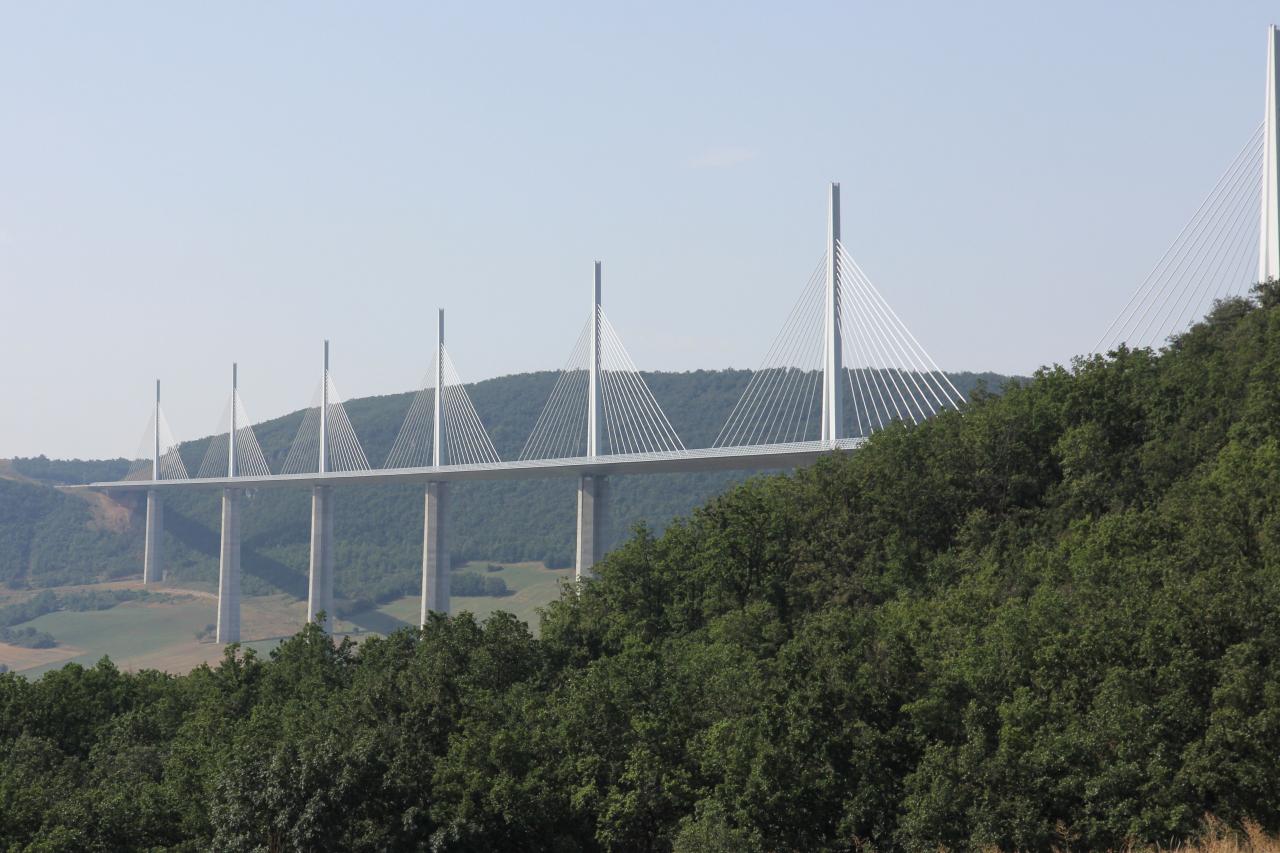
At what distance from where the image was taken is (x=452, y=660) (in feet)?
86.7

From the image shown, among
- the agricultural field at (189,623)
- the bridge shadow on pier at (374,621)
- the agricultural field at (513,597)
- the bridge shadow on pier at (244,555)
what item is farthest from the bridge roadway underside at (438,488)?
the agricultural field at (513,597)

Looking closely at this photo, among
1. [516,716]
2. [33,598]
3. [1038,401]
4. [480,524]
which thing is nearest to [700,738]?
[516,716]

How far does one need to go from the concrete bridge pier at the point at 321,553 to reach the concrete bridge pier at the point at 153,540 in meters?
30.1

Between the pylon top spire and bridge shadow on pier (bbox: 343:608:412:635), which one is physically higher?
the pylon top spire

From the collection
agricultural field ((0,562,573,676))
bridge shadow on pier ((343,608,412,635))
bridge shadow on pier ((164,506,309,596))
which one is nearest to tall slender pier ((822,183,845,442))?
agricultural field ((0,562,573,676))

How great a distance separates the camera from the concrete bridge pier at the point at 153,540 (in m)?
112

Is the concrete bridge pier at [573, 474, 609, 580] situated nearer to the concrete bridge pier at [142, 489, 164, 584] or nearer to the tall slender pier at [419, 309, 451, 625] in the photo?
the tall slender pier at [419, 309, 451, 625]

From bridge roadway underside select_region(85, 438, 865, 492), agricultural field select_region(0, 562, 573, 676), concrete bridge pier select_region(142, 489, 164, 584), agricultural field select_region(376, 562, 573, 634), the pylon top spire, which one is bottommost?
agricultural field select_region(0, 562, 573, 676)

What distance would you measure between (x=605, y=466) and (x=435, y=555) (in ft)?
59.0

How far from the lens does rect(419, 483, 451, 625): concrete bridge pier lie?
74438 millimetres

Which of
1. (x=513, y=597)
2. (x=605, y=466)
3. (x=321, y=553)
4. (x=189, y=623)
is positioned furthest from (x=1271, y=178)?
(x=189, y=623)

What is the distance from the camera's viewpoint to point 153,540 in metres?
113

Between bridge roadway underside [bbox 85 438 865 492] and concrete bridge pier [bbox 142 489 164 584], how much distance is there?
2144 cm

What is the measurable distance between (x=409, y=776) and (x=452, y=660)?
18.8 ft
